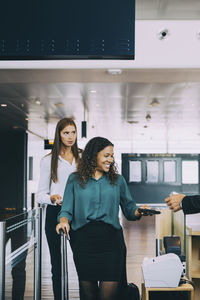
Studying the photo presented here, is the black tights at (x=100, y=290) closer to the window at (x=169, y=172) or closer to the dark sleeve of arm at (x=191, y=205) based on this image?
the dark sleeve of arm at (x=191, y=205)

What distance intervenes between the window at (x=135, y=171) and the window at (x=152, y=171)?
396 millimetres

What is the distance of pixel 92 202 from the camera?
8.02ft

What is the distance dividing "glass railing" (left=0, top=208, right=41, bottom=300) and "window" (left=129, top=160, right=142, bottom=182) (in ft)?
39.1

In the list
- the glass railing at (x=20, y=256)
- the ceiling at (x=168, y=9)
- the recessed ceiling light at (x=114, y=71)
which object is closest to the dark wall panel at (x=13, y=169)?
the glass railing at (x=20, y=256)

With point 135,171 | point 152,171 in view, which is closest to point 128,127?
point 135,171

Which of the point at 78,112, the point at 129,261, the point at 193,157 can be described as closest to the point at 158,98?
the point at 78,112

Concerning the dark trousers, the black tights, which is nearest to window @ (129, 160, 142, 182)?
the dark trousers

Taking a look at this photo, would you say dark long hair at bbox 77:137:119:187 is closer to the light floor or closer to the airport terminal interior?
the airport terminal interior

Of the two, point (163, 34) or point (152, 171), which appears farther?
point (152, 171)

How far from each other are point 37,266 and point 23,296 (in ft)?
1.91

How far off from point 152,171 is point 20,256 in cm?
1249

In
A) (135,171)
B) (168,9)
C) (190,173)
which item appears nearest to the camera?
(168,9)

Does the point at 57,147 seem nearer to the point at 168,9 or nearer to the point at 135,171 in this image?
the point at 168,9

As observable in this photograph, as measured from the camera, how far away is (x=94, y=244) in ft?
7.84
